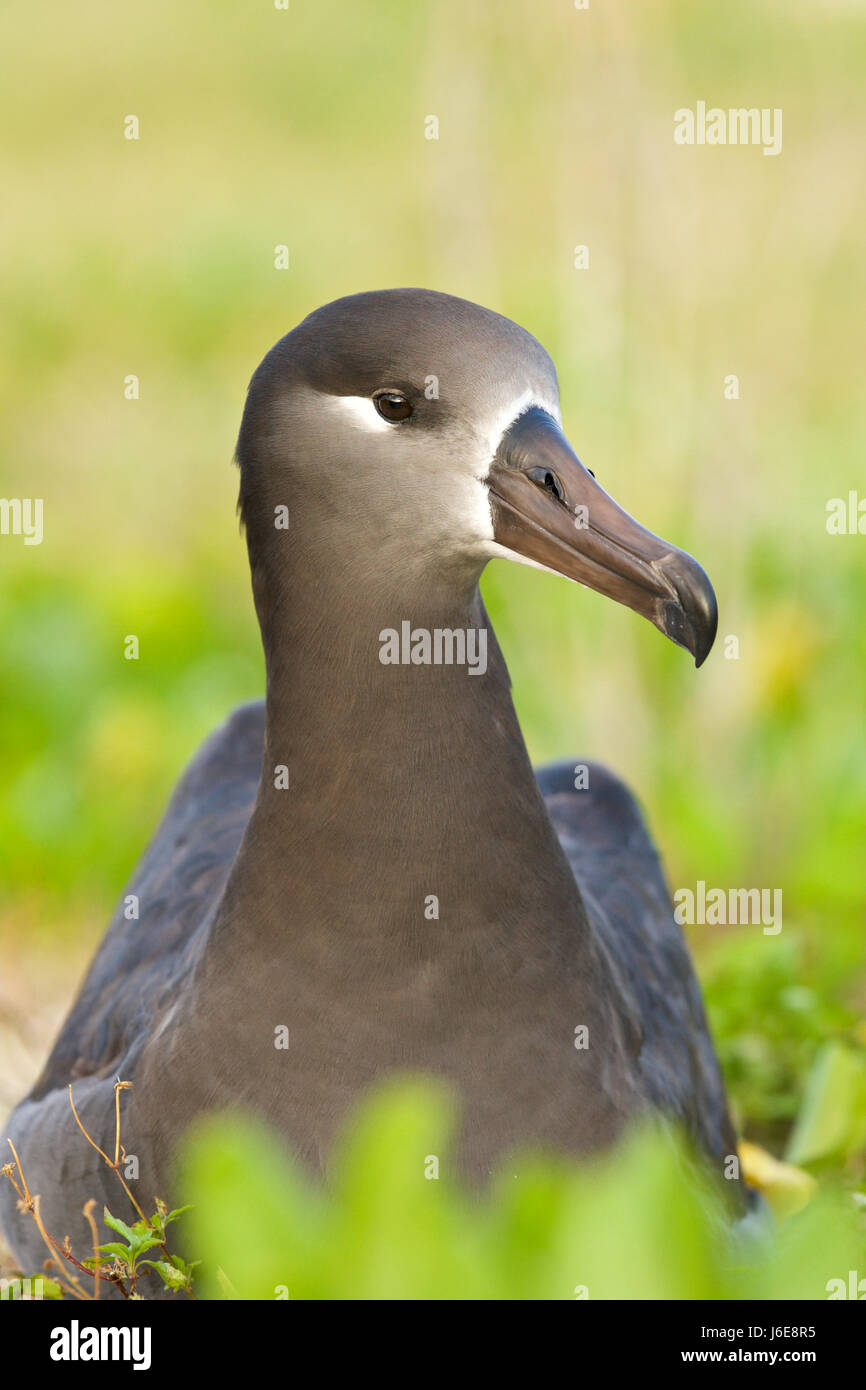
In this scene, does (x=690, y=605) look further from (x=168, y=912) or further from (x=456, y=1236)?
(x=168, y=912)

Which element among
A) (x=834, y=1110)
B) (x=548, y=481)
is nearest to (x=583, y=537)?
(x=548, y=481)

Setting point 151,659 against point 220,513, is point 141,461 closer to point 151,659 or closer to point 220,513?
point 220,513

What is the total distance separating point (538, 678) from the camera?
5.70m

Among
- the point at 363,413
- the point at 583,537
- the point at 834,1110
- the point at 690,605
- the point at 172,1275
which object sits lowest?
the point at 172,1275

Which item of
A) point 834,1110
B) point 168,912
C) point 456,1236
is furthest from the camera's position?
point 834,1110

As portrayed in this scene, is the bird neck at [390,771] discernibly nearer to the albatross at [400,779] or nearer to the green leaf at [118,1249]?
the albatross at [400,779]

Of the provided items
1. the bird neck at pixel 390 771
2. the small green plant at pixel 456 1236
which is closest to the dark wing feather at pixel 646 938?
the bird neck at pixel 390 771

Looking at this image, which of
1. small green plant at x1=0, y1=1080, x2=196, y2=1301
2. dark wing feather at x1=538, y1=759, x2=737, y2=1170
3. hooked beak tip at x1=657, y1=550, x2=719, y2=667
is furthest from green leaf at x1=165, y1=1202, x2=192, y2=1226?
hooked beak tip at x1=657, y1=550, x2=719, y2=667

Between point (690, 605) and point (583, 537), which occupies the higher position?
point (583, 537)

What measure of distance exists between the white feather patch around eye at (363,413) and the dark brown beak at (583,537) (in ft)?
0.59

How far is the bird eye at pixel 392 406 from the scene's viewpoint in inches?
98.5

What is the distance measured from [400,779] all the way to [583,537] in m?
0.45

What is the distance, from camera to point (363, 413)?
98.8 inches
